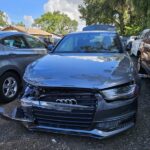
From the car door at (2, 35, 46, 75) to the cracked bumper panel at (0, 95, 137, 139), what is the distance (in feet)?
8.05

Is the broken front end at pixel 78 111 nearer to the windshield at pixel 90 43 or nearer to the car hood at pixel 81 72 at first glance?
the car hood at pixel 81 72

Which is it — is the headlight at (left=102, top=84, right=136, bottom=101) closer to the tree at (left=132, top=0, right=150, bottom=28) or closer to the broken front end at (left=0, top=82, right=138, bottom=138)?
the broken front end at (left=0, top=82, right=138, bottom=138)

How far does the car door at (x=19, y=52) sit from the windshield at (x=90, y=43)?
3.38ft

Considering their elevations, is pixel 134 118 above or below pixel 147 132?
above

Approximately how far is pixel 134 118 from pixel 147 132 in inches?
18.8

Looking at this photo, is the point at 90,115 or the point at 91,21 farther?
the point at 91,21

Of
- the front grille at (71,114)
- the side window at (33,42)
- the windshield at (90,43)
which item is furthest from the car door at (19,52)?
the front grille at (71,114)

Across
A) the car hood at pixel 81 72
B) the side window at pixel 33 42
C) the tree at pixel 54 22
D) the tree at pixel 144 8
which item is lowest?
the tree at pixel 54 22

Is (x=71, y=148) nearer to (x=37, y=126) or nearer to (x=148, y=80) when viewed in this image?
(x=37, y=126)

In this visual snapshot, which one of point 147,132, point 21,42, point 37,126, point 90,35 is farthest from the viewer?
point 21,42

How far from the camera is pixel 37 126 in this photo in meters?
4.51

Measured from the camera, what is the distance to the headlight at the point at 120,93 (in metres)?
4.26

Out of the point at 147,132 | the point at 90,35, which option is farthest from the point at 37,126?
the point at 90,35

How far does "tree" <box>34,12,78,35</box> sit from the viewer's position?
334 feet
